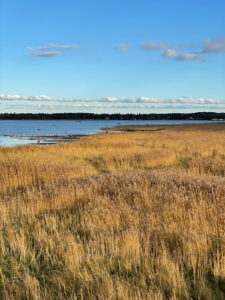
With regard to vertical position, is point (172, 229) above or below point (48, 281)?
above

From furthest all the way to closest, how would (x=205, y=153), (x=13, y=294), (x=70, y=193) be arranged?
(x=205, y=153) < (x=70, y=193) < (x=13, y=294)

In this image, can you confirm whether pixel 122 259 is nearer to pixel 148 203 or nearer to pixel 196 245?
pixel 196 245

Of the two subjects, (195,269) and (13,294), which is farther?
(195,269)

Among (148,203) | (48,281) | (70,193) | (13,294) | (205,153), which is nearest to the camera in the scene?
(13,294)

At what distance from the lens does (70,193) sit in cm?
797

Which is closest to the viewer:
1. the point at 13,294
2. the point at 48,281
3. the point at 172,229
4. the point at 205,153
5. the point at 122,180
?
the point at 13,294

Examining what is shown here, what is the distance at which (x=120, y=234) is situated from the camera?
5168mm

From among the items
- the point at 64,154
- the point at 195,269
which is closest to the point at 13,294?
the point at 195,269

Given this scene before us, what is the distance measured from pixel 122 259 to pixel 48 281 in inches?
42.6

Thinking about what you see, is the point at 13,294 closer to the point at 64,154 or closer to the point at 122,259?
the point at 122,259

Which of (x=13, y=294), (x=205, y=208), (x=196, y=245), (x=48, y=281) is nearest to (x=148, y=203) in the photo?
(x=205, y=208)

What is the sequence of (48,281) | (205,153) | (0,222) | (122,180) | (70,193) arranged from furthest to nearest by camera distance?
(205,153), (122,180), (70,193), (0,222), (48,281)

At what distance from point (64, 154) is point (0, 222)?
14.0m

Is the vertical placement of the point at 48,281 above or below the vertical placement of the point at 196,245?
below
